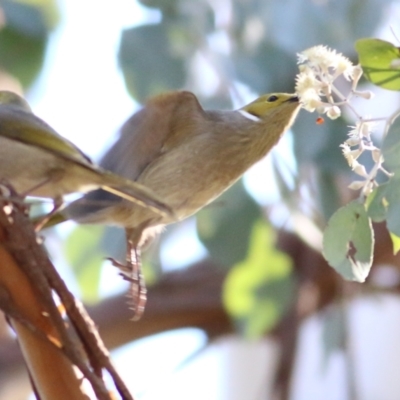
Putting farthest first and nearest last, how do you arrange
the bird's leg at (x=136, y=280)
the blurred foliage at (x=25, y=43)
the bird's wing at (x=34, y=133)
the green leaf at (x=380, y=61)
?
the blurred foliage at (x=25, y=43) < the bird's leg at (x=136, y=280) < the bird's wing at (x=34, y=133) < the green leaf at (x=380, y=61)

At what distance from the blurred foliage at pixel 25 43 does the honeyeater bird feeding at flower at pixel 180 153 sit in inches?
17.0

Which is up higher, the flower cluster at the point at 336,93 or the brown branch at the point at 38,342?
the flower cluster at the point at 336,93

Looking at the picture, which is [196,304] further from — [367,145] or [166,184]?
[367,145]

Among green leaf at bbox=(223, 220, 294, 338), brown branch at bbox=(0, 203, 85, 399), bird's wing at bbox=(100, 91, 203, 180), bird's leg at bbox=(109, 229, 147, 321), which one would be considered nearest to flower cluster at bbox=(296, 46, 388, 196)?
brown branch at bbox=(0, 203, 85, 399)

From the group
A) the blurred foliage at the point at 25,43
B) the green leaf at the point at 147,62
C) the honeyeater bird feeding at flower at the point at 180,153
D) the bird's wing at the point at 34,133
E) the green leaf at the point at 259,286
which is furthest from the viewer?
the green leaf at the point at 259,286

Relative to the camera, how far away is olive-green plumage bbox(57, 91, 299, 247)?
1520 mm

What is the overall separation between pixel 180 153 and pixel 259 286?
26.2 inches

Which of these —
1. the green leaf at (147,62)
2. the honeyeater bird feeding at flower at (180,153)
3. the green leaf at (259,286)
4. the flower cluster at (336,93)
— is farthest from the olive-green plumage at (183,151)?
the flower cluster at (336,93)

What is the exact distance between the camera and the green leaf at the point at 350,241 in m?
0.85

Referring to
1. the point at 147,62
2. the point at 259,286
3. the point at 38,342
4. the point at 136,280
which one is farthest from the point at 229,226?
the point at 38,342

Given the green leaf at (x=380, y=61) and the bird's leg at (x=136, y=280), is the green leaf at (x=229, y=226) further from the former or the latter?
the green leaf at (x=380, y=61)

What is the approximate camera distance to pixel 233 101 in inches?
76.8

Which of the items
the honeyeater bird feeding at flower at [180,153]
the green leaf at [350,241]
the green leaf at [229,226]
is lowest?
the green leaf at [350,241]

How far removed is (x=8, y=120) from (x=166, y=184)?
326 mm
